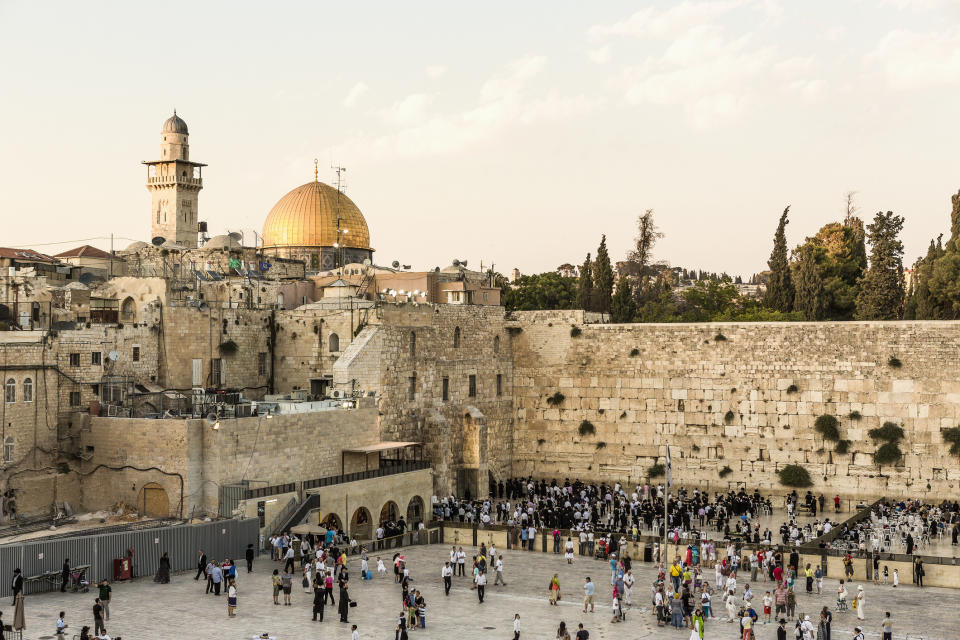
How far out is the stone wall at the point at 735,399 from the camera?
3406cm

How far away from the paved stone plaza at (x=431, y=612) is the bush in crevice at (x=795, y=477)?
10.9 meters

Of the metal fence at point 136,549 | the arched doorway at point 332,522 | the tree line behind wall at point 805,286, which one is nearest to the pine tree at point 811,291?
the tree line behind wall at point 805,286

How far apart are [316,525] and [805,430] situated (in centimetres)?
1731

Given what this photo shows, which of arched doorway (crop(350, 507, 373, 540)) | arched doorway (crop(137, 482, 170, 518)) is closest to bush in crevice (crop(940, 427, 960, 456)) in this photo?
arched doorway (crop(350, 507, 373, 540))

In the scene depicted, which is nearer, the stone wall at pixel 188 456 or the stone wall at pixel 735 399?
the stone wall at pixel 188 456

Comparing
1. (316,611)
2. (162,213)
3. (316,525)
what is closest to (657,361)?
(316,525)

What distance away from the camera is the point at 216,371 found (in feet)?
114

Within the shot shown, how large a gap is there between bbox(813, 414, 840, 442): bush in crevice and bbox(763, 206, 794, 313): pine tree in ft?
37.0

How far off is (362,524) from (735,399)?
13.9 m

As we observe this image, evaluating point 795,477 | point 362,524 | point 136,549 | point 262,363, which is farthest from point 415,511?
point 795,477

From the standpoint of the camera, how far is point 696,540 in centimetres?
2728

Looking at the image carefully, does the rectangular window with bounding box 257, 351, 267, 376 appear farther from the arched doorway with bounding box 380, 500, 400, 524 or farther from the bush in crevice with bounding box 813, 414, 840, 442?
the bush in crevice with bounding box 813, 414, 840, 442

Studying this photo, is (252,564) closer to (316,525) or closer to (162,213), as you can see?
(316,525)

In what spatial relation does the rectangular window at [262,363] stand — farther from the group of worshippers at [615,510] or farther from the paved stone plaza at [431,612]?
the paved stone plaza at [431,612]
